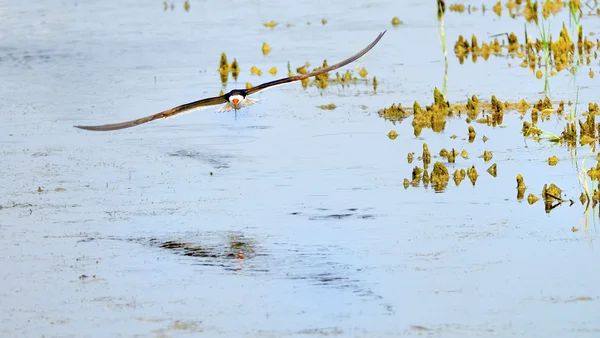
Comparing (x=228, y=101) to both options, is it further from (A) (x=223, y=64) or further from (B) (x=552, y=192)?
(A) (x=223, y=64)

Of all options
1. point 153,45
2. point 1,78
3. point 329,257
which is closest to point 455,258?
point 329,257

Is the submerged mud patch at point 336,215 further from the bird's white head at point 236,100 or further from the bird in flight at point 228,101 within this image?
the bird's white head at point 236,100

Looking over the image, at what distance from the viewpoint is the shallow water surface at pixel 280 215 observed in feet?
26.0

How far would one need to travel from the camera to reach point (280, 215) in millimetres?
10234

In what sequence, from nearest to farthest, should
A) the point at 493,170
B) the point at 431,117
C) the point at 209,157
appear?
the point at 493,170 → the point at 209,157 → the point at 431,117

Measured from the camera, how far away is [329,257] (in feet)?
29.5

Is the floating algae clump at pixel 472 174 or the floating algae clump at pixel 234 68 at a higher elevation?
the floating algae clump at pixel 234 68

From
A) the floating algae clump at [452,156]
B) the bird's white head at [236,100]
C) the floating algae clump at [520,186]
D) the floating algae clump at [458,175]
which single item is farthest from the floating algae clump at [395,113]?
the floating algae clump at [520,186]

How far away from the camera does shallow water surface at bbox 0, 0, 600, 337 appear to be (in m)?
7.93

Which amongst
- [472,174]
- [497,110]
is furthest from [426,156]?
[497,110]

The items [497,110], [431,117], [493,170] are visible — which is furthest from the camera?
[497,110]

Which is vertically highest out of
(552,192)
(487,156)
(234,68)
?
(234,68)

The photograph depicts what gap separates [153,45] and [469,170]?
34.7 feet

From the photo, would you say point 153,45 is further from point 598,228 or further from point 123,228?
point 598,228
